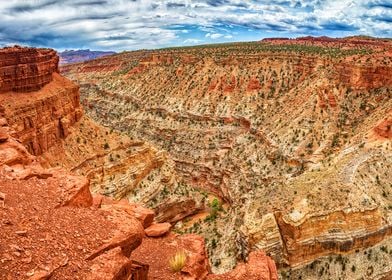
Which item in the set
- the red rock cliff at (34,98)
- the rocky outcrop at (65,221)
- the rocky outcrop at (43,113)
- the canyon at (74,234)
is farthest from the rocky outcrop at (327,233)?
the red rock cliff at (34,98)

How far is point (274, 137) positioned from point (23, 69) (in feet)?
112

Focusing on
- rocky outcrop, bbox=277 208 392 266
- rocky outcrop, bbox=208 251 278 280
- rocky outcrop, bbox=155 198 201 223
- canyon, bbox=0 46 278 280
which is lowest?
rocky outcrop, bbox=155 198 201 223

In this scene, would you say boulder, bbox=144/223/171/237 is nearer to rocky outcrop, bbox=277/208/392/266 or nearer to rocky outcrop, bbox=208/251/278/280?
rocky outcrop, bbox=208/251/278/280

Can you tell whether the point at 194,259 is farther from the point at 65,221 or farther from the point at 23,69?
the point at 23,69

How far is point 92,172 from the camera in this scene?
44000 millimetres

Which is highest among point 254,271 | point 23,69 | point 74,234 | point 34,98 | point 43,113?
point 23,69

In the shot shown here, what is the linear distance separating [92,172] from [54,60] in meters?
13.1

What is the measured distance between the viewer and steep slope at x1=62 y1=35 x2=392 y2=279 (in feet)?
114

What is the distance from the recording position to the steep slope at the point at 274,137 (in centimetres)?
3475

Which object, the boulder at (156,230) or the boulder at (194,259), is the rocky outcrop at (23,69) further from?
the boulder at (194,259)

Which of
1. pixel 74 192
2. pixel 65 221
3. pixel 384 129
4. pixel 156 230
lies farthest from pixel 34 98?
pixel 384 129

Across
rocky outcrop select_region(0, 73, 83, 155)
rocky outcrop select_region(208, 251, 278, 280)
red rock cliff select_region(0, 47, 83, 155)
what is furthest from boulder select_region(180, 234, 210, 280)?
red rock cliff select_region(0, 47, 83, 155)

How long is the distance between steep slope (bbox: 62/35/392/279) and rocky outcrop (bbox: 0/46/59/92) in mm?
22982

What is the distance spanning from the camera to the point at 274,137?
198ft
